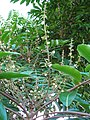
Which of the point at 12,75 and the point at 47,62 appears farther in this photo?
the point at 47,62

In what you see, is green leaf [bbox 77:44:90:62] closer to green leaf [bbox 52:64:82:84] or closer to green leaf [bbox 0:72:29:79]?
green leaf [bbox 52:64:82:84]

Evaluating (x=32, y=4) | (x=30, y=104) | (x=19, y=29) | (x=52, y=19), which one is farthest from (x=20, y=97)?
(x=32, y=4)

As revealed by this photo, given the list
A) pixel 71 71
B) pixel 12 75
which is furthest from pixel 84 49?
pixel 12 75

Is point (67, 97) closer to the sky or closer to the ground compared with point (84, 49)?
closer to the ground

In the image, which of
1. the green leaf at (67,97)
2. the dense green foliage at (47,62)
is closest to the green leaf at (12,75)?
the dense green foliage at (47,62)

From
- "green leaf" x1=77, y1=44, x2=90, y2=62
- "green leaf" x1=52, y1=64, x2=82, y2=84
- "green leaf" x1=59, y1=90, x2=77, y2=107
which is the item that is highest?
"green leaf" x1=77, y1=44, x2=90, y2=62

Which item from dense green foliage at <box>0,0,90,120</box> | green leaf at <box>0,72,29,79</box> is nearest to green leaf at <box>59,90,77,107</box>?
dense green foliage at <box>0,0,90,120</box>

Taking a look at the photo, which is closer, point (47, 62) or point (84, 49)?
point (84, 49)

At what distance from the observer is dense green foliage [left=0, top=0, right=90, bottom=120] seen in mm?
884

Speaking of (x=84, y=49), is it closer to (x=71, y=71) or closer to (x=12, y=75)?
(x=71, y=71)

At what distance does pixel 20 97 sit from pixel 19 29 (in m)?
0.86

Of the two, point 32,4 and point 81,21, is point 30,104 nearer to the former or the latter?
point 81,21

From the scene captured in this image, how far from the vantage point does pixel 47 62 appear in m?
0.94

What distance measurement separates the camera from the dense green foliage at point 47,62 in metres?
0.88
